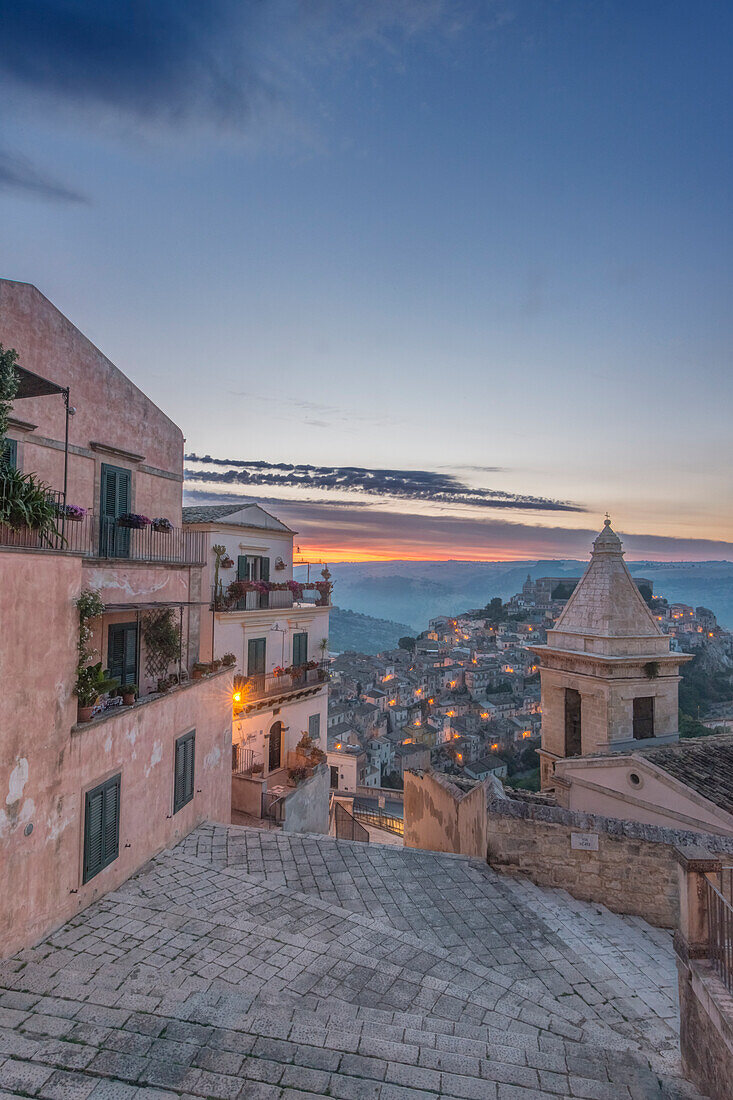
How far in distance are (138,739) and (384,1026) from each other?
21.7 ft

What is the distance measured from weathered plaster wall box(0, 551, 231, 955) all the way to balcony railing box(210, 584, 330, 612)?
981 centimetres

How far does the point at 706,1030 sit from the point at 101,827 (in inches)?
324

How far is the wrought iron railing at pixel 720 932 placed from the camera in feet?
16.8

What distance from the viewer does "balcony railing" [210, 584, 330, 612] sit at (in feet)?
66.7

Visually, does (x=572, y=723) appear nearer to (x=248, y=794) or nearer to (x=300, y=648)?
(x=248, y=794)

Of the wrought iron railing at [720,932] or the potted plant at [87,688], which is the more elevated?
the potted plant at [87,688]

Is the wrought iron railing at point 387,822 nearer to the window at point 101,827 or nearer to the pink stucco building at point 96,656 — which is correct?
the pink stucco building at point 96,656

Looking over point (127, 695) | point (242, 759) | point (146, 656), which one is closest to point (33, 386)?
point (127, 695)

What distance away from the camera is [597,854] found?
32.8ft

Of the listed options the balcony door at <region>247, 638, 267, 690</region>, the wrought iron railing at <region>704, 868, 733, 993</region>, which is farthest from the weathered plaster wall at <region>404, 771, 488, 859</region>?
the balcony door at <region>247, 638, 267, 690</region>

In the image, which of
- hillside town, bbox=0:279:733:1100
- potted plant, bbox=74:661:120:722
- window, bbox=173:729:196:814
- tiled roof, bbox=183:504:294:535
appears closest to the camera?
hillside town, bbox=0:279:733:1100

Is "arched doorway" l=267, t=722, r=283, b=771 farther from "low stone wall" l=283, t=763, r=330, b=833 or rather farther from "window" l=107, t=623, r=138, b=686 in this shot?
"window" l=107, t=623, r=138, b=686

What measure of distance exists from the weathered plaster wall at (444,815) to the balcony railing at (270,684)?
23.0ft

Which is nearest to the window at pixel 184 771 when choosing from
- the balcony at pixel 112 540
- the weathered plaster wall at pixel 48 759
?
the weathered plaster wall at pixel 48 759
